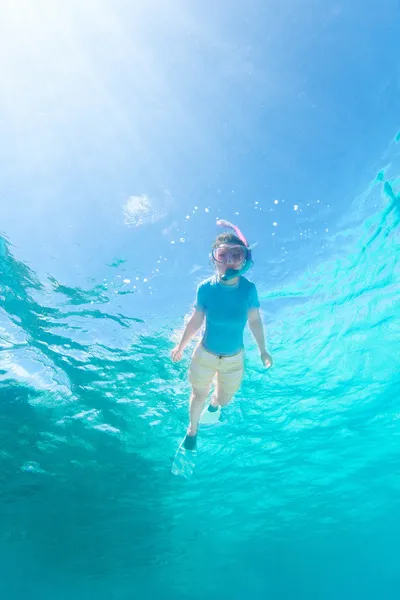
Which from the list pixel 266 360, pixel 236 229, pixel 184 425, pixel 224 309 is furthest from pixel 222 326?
pixel 184 425

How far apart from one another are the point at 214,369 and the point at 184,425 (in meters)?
10.7

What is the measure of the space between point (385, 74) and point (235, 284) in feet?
16.6

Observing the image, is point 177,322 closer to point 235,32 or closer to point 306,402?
point 235,32

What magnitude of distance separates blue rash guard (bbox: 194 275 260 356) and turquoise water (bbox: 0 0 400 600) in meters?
2.87

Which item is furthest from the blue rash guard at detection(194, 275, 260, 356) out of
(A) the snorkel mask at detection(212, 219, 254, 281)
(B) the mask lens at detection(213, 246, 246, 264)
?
(B) the mask lens at detection(213, 246, 246, 264)

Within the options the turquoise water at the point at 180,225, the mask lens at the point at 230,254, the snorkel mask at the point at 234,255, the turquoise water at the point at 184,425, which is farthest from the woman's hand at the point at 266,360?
the turquoise water at the point at 184,425

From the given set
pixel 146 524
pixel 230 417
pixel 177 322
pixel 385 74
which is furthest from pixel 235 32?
pixel 146 524

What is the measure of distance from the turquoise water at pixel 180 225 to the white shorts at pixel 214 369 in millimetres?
3491

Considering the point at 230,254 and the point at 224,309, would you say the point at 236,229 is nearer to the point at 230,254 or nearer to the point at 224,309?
the point at 230,254

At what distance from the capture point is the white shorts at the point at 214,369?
658cm

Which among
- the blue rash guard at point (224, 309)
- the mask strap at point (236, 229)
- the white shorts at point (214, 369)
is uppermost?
the mask strap at point (236, 229)

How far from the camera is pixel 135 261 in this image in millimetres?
9555

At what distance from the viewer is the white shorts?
658 cm

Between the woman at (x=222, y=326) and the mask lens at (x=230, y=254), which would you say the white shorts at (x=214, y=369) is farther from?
the mask lens at (x=230, y=254)
